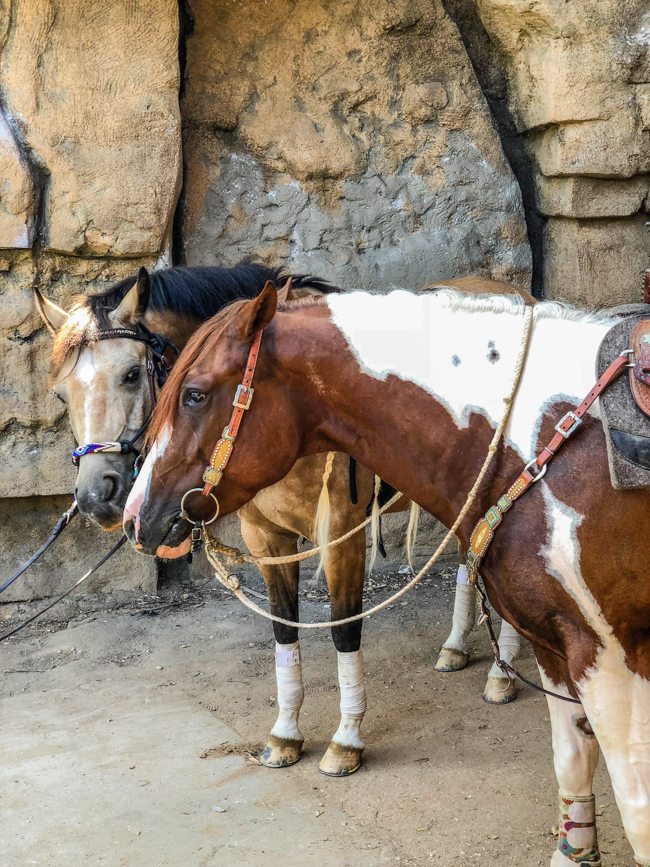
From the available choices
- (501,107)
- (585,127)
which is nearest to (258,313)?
(585,127)

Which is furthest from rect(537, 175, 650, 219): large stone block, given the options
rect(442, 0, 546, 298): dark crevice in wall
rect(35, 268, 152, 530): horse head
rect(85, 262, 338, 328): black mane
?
rect(35, 268, 152, 530): horse head

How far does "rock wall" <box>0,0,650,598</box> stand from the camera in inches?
168

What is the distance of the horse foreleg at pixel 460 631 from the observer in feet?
13.6

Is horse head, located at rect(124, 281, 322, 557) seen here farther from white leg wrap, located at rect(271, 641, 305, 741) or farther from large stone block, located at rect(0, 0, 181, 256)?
large stone block, located at rect(0, 0, 181, 256)

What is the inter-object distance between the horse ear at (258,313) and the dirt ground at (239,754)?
1782 millimetres

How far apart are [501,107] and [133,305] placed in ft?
11.1

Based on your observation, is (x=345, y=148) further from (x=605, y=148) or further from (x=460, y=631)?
(x=460, y=631)

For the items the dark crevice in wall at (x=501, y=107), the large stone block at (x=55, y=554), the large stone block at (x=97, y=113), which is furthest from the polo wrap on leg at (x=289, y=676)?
the dark crevice in wall at (x=501, y=107)

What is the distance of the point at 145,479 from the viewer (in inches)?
84.2

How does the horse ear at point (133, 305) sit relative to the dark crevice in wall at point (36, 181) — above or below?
below

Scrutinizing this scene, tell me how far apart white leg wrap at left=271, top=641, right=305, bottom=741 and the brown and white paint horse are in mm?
1305

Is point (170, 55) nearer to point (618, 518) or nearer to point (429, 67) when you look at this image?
point (429, 67)

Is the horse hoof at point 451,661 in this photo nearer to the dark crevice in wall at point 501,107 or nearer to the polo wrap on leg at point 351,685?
the polo wrap on leg at point 351,685

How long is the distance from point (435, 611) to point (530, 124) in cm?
312
